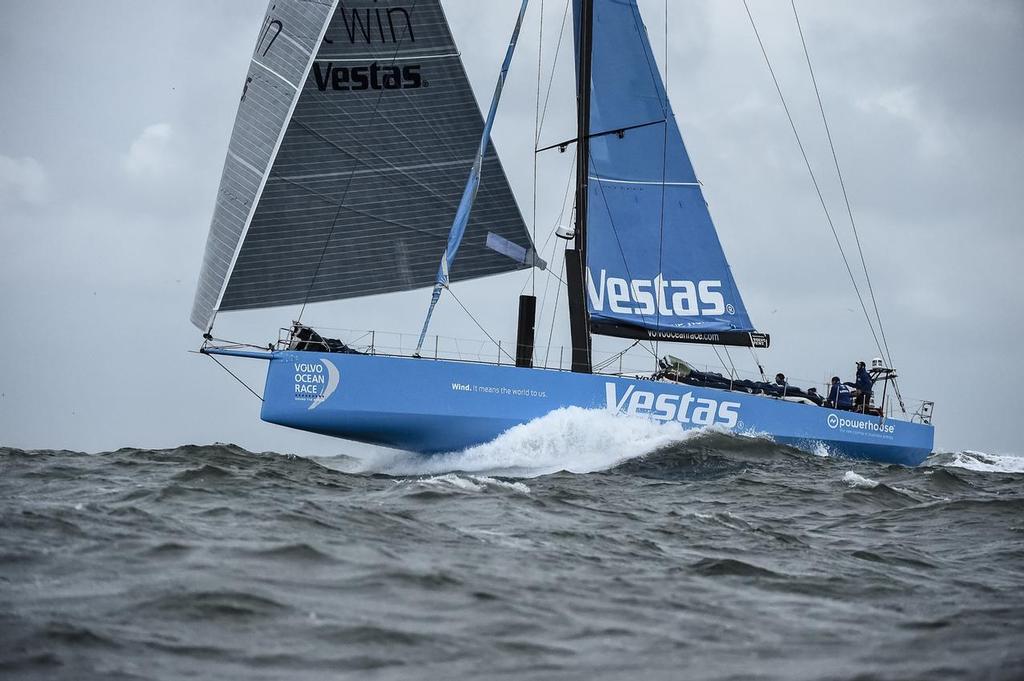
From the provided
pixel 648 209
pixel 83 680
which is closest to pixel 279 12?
pixel 648 209

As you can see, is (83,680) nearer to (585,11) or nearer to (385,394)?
(385,394)

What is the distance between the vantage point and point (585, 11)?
17.7 meters

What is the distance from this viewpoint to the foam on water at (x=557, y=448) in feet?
49.0

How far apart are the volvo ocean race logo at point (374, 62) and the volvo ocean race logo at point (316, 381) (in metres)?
4.27

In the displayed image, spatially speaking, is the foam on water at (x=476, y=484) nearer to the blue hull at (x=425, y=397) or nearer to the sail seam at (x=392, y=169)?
the blue hull at (x=425, y=397)

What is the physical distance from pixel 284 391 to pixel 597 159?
269 inches

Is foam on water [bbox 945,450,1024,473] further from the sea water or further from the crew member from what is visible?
the sea water

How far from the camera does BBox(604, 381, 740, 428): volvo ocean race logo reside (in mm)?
16109

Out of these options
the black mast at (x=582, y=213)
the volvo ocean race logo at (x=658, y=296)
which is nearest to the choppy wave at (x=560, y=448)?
the black mast at (x=582, y=213)

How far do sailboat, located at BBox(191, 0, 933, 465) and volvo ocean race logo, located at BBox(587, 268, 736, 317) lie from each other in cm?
3

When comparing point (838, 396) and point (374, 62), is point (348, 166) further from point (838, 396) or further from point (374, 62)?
point (838, 396)

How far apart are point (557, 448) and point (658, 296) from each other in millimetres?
4092

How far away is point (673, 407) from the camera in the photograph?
54.5ft

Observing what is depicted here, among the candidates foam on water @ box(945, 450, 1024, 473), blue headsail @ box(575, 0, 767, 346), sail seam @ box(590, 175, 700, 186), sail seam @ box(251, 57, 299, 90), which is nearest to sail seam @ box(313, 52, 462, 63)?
sail seam @ box(251, 57, 299, 90)
